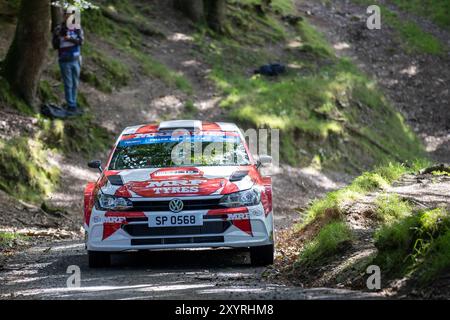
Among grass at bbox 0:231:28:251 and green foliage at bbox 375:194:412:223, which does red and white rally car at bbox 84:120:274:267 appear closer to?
green foliage at bbox 375:194:412:223

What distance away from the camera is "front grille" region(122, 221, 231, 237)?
33.9 feet

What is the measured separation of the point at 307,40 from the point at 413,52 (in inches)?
A: 213

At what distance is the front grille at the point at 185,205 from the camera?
10.4 metres

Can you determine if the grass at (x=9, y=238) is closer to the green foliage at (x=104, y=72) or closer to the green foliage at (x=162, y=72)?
the green foliage at (x=104, y=72)

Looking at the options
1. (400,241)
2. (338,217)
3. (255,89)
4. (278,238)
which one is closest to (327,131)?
(255,89)

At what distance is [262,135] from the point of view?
23.8 meters

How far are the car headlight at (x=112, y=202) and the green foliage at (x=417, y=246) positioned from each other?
3.16 meters

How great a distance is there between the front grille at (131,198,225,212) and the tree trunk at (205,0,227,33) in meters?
21.5

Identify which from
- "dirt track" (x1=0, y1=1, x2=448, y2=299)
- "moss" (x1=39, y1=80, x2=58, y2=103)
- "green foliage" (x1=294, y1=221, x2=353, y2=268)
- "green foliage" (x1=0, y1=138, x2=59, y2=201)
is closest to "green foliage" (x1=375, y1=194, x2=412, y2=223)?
"green foliage" (x1=294, y1=221, x2=353, y2=268)

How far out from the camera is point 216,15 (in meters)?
31.5

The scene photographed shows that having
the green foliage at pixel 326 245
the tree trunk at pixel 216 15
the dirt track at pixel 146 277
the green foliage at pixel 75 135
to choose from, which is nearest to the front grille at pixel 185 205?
the dirt track at pixel 146 277

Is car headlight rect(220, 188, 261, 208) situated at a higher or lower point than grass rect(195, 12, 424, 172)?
higher
